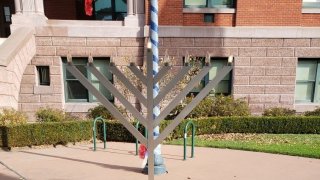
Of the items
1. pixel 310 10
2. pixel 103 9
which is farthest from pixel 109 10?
pixel 310 10

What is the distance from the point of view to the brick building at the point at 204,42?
1190cm

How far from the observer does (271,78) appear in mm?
12305

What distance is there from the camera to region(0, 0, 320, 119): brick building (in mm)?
→ 11898

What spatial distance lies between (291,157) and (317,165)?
2.40 ft

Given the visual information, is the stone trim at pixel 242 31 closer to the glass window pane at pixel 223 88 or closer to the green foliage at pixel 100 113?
the glass window pane at pixel 223 88

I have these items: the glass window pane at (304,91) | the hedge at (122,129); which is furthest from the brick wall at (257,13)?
the hedge at (122,129)

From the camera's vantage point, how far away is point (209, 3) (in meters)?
12.2

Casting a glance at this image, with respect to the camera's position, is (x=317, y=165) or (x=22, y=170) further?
(x=317, y=165)

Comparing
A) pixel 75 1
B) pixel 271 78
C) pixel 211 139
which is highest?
pixel 75 1

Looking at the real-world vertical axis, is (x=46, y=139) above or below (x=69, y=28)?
below

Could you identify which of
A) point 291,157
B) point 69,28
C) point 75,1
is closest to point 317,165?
point 291,157

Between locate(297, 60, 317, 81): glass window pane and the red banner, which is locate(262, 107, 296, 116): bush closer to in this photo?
locate(297, 60, 317, 81): glass window pane

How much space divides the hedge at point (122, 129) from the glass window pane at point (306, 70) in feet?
10.5

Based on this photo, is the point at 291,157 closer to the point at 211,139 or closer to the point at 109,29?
the point at 211,139
